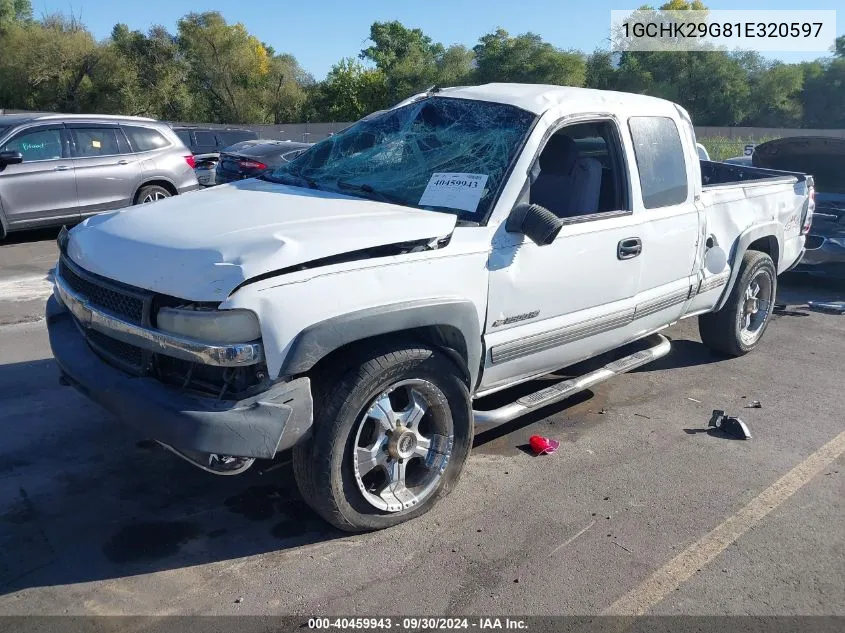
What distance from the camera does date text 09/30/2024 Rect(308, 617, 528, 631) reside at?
9.62ft

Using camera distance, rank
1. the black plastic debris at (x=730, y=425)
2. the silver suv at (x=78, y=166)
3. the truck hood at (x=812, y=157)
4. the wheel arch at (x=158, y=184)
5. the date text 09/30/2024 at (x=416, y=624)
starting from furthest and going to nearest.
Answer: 1. the wheel arch at (x=158, y=184)
2. the silver suv at (x=78, y=166)
3. the truck hood at (x=812, y=157)
4. the black plastic debris at (x=730, y=425)
5. the date text 09/30/2024 at (x=416, y=624)

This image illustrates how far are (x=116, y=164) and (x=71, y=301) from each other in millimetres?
7974

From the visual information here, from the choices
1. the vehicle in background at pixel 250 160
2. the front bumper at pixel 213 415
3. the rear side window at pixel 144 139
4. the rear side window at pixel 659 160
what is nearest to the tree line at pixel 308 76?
the vehicle in background at pixel 250 160

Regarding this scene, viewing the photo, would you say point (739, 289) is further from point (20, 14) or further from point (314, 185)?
point (20, 14)

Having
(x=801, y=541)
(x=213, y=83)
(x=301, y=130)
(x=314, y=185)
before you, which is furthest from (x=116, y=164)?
(x=213, y=83)

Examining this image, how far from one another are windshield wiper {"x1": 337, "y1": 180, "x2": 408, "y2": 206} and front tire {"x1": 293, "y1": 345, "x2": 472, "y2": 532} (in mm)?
902

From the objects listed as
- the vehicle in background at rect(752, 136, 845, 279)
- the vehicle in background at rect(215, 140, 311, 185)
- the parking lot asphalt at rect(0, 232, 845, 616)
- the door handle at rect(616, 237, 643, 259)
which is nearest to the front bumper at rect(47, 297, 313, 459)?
the parking lot asphalt at rect(0, 232, 845, 616)

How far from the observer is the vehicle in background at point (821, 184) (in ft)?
27.5

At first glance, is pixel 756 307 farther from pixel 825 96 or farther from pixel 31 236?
pixel 825 96

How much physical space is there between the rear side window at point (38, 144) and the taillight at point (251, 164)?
363 cm

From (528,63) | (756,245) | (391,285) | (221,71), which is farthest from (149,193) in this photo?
(221,71)

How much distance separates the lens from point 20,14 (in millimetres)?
62219

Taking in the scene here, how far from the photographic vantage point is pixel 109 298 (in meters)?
3.38

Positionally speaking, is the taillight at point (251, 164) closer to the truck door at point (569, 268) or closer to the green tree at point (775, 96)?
the truck door at point (569, 268)
